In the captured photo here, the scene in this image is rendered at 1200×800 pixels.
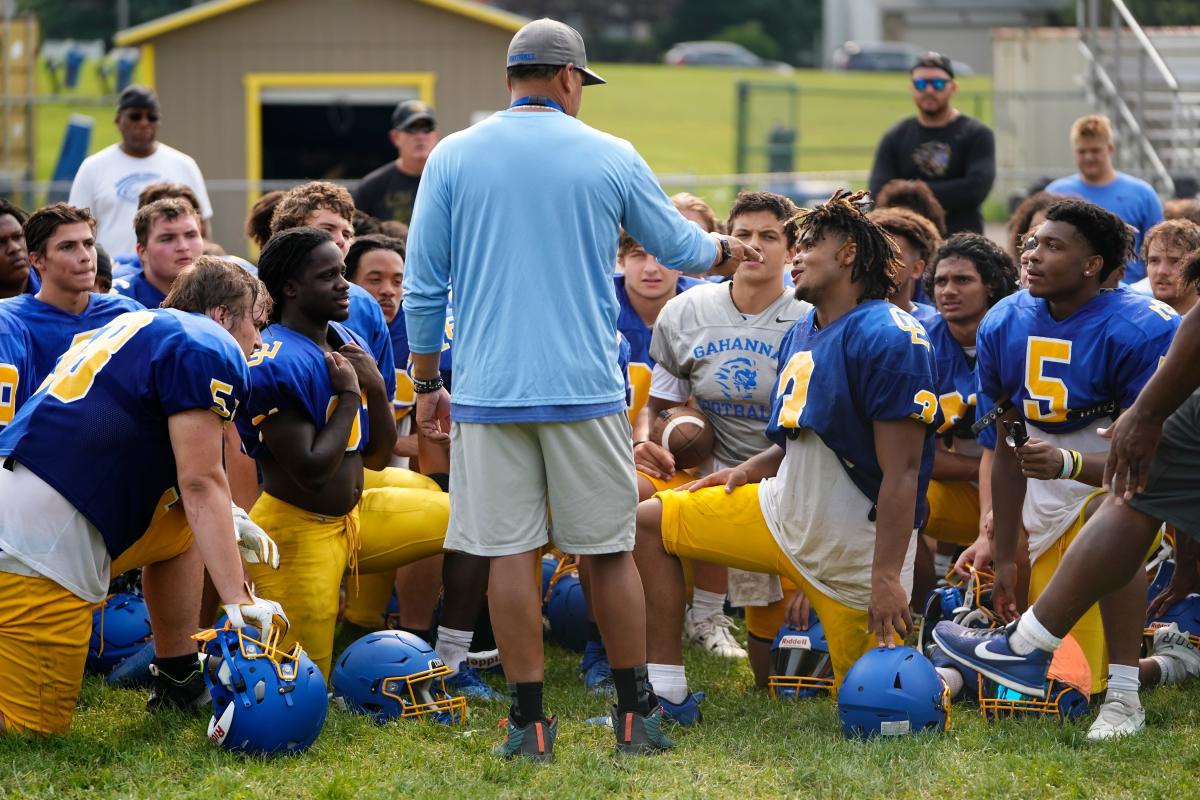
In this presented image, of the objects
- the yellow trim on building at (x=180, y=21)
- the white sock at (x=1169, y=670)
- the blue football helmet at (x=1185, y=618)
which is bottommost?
the white sock at (x=1169, y=670)

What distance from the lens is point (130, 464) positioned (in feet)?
15.9

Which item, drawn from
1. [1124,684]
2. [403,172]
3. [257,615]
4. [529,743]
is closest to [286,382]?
[257,615]

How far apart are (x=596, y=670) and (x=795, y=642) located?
0.84 m

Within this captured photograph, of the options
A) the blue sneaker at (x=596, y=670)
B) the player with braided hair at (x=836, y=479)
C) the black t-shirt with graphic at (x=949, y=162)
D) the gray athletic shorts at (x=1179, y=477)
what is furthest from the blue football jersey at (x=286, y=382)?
the black t-shirt with graphic at (x=949, y=162)

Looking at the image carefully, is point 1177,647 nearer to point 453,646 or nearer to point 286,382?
point 453,646

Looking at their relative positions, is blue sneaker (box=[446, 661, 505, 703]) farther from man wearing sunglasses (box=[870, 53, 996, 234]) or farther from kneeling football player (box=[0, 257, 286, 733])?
man wearing sunglasses (box=[870, 53, 996, 234])

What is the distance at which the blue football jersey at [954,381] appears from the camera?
6457 millimetres

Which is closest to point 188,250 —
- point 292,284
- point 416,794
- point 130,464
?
point 292,284

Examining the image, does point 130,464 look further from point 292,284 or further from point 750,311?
point 750,311

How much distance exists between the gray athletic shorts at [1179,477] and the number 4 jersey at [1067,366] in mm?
555

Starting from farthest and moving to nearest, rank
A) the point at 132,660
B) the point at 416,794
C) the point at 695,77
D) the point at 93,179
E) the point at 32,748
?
the point at 695,77 < the point at 93,179 < the point at 132,660 < the point at 32,748 < the point at 416,794

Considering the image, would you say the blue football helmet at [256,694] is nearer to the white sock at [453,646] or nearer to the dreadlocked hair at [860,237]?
the white sock at [453,646]

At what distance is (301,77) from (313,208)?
38.6 ft

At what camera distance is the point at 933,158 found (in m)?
9.65
